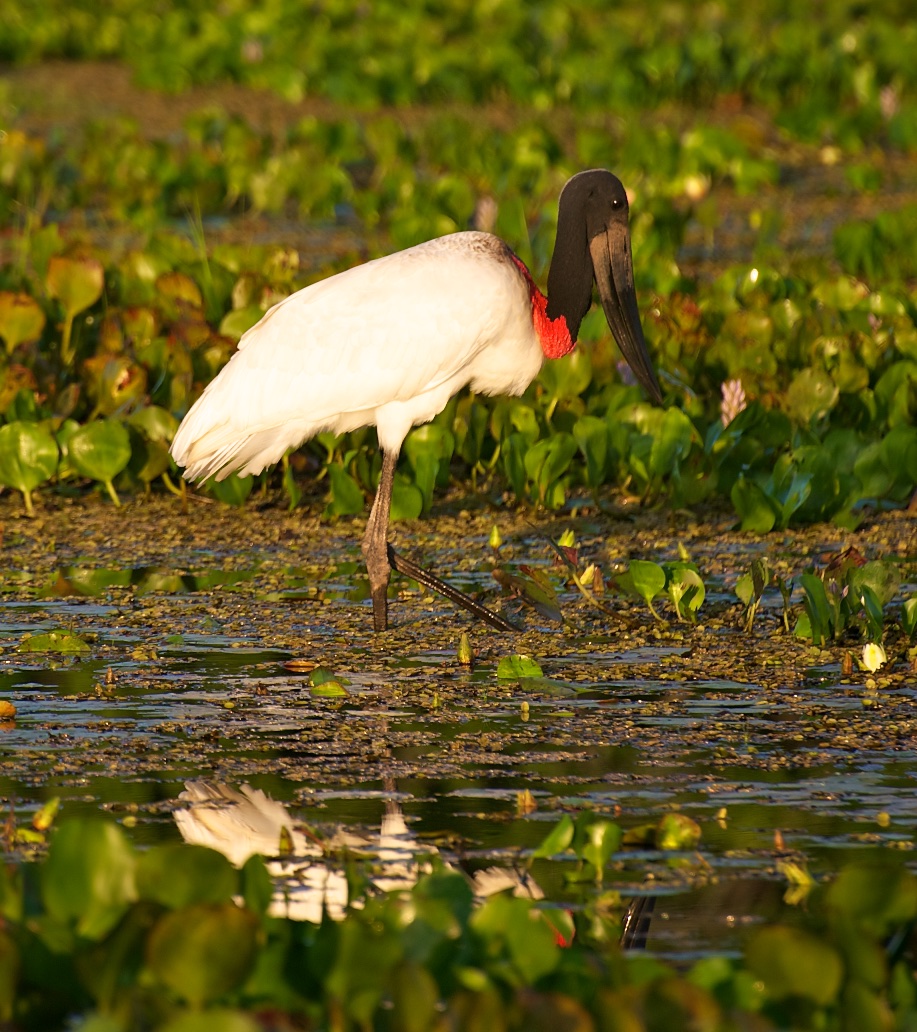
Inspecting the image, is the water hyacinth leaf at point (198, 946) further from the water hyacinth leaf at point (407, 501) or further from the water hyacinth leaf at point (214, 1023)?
the water hyacinth leaf at point (407, 501)

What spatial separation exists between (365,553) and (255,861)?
9.02 feet

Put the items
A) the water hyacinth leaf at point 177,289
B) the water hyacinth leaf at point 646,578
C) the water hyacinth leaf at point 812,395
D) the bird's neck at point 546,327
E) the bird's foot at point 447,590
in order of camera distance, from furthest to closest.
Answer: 1. the water hyacinth leaf at point 177,289
2. the water hyacinth leaf at point 812,395
3. the bird's neck at point 546,327
4. the bird's foot at point 447,590
5. the water hyacinth leaf at point 646,578

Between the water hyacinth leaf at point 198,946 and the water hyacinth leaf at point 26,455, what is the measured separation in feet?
13.4

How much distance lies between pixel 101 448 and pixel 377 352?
4.61ft

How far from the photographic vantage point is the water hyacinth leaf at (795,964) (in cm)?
284

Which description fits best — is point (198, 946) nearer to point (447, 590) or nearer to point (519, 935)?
point (519, 935)

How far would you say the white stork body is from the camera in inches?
226

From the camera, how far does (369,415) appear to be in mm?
6000

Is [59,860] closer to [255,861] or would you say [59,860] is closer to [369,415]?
[255,861]

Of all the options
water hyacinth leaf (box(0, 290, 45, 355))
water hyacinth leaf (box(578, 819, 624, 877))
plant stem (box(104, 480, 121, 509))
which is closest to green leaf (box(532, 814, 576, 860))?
water hyacinth leaf (box(578, 819, 624, 877))

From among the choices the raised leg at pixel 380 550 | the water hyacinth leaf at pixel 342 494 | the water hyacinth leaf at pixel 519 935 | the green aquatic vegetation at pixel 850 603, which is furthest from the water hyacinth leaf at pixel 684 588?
the water hyacinth leaf at pixel 519 935

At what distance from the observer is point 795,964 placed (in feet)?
9.32

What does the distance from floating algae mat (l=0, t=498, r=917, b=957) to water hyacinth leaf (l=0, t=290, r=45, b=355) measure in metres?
1.12

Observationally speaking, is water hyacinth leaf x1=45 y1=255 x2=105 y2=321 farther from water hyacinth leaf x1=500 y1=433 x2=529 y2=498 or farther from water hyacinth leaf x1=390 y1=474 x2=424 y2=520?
water hyacinth leaf x1=500 y1=433 x2=529 y2=498
